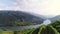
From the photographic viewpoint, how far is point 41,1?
10.8 ft

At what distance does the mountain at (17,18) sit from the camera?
3247 millimetres

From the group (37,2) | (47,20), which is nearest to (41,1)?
(37,2)

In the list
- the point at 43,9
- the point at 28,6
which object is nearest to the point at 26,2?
the point at 28,6

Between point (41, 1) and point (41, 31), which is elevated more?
point (41, 1)

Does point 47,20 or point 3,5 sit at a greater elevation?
point 3,5

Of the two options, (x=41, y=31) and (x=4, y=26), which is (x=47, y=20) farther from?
(x=4, y=26)

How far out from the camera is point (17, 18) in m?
3.26

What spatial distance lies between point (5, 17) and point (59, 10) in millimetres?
901

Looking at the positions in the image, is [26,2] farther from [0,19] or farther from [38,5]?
[0,19]

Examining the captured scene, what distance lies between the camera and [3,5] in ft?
10.7

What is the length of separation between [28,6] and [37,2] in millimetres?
163

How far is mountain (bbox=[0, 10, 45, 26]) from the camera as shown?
3.25 m

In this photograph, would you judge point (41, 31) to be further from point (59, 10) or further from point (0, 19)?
point (0, 19)

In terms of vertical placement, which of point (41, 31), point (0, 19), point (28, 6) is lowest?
point (41, 31)
